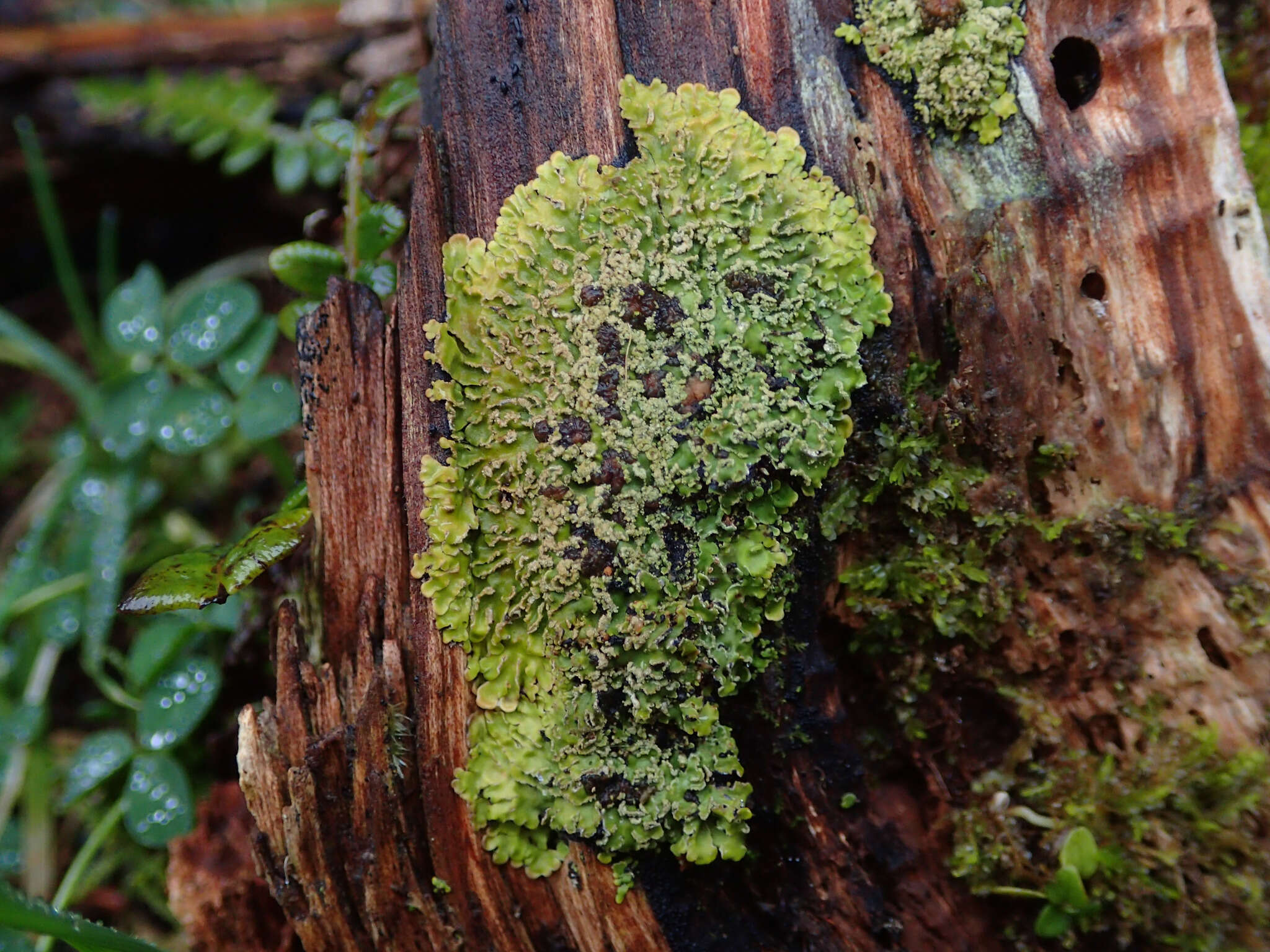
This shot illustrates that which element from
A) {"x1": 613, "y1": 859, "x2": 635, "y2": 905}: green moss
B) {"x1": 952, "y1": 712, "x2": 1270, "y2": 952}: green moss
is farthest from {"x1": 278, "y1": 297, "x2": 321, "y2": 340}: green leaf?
{"x1": 952, "y1": 712, "x2": 1270, "y2": 952}: green moss

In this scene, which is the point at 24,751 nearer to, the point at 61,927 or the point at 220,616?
the point at 220,616

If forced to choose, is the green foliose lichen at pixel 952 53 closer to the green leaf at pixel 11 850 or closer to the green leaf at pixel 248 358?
the green leaf at pixel 248 358

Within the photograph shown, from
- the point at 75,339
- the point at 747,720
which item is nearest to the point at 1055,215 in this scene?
the point at 747,720

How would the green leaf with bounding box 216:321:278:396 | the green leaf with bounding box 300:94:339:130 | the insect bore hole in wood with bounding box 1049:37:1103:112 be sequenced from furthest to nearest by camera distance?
the green leaf with bounding box 300:94:339:130
the green leaf with bounding box 216:321:278:396
the insect bore hole in wood with bounding box 1049:37:1103:112

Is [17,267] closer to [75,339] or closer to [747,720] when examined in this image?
[75,339]

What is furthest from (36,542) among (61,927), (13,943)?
(61,927)

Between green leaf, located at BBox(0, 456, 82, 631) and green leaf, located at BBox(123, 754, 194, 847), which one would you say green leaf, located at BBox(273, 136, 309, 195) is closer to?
green leaf, located at BBox(0, 456, 82, 631)

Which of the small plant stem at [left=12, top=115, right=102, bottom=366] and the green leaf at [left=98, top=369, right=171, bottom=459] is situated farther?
the small plant stem at [left=12, top=115, right=102, bottom=366]
